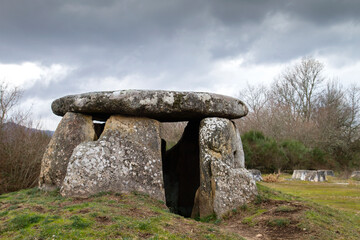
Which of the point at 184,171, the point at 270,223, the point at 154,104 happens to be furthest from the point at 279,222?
the point at 184,171

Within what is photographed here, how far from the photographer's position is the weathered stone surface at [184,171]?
10.4 metres

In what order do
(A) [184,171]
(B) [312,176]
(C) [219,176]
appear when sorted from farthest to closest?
(B) [312,176]
(A) [184,171]
(C) [219,176]

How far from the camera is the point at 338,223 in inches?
250

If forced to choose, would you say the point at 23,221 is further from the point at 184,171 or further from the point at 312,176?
the point at 312,176

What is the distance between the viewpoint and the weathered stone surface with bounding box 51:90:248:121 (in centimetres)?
766

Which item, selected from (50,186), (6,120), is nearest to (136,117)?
(50,186)

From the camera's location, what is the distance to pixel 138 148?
7629mm

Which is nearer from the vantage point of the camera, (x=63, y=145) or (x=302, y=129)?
(x=63, y=145)

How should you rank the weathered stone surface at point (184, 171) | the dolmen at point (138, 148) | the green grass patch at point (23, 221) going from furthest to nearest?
the weathered stone surface at point (184, 171)
the dolmen at point (138, 148)
the green grass patch at point (23, 221)

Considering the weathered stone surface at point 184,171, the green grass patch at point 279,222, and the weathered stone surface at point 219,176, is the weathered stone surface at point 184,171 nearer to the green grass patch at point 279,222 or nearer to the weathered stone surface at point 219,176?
the weathered stone surface at point 219,176

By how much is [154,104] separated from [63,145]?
2482mm

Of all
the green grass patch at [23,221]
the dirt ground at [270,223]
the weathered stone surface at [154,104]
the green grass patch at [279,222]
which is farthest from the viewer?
the weathered stone surface at [154,104]

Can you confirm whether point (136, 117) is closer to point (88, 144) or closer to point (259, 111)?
point (88, 144)

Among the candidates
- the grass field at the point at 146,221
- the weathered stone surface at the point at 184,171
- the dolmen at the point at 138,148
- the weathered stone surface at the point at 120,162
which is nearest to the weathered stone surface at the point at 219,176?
the dolmen at the point at 138,148
